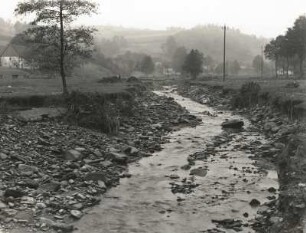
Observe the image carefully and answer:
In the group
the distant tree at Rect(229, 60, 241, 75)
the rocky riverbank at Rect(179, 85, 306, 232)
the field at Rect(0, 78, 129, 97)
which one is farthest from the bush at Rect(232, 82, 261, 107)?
the distant tree at Rect(229, 60, 241, 75)

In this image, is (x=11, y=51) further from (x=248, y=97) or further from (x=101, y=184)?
(x=101, y=184)

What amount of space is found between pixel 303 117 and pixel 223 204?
15.5m

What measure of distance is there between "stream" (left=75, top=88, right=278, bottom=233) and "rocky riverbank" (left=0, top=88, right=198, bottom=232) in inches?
30.0

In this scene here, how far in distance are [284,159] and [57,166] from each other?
1062 cm

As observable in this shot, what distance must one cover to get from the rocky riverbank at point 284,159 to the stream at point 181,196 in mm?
730

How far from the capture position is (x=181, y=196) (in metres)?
18.0

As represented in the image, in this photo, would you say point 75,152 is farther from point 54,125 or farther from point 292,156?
point 292,156

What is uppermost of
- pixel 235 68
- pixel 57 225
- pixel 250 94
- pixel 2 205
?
pixel 235 68

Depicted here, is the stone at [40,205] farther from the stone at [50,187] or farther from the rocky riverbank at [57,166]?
the stone at [50,187]

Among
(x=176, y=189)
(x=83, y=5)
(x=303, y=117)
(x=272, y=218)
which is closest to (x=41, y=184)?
(x=176, y=189)

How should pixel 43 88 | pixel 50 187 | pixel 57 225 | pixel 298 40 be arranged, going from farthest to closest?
pixel 298 40, pixel 43 88, pixel 50 187, pixel 57 225

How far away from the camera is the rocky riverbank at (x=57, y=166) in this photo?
15367mm

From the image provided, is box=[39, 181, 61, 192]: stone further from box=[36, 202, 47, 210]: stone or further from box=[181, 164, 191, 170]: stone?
box=[181, 164, 191, 170]: stone

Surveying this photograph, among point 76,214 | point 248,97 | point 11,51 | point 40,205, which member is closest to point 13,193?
point 40,205
